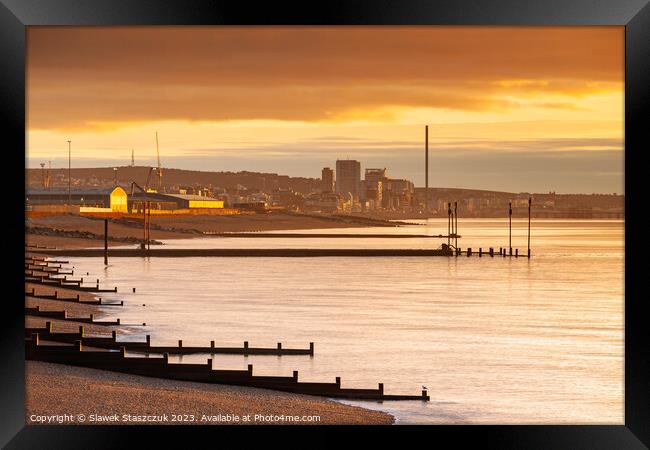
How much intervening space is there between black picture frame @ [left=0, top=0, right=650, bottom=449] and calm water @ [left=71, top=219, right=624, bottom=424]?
33.7ft

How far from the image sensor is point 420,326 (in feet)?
119

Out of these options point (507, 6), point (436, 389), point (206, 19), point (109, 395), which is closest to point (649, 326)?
point (507, 6)

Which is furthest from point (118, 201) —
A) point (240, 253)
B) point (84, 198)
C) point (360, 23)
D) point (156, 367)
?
point (360, 23)

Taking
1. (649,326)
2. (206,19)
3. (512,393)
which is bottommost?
(512,393)

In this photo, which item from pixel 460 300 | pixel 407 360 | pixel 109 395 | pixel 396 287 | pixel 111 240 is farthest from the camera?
pixel 111 240

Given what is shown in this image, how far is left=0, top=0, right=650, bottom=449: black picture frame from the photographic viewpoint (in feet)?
27.2

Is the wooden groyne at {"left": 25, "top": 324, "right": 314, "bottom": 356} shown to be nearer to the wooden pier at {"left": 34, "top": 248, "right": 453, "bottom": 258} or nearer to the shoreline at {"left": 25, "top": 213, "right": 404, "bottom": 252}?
the shoreline at {"left": 25, "top": 213, "right": 404, "bottom": 252}

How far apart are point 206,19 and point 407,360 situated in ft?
66.7


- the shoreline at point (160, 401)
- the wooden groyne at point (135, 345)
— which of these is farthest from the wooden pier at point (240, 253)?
the shoreline at point (160, 401)

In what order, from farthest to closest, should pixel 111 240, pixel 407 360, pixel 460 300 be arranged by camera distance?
pixel 111 240
pixel 460 300
pixel 407 360

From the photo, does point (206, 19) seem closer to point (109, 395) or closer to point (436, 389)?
point (109, 395)

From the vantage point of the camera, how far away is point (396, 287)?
55781 mm

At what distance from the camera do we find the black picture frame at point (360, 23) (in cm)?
828

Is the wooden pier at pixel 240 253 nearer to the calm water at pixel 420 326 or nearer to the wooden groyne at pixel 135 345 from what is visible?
the calm water at pixel 420 326
